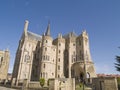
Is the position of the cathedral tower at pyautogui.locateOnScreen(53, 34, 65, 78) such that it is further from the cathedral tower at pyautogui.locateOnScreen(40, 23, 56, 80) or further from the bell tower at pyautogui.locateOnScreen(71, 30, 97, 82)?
the bell tower at pyautogui.locateOnScreen(71, 30, 97, 82)

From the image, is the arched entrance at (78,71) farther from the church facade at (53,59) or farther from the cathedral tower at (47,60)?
the cathedral tower at (47,60)

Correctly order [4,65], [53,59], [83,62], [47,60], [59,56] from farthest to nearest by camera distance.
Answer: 1. [4,65]
2. [59,56]
3. [53,59]
4. [47,60]
5. [83,62]

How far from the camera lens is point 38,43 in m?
53.5

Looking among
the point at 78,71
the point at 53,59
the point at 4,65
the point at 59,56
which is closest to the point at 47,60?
the point at 53,59

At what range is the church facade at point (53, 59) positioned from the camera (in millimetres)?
44750

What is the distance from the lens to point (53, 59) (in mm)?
49938

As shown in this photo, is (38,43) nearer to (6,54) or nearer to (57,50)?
(57,50)

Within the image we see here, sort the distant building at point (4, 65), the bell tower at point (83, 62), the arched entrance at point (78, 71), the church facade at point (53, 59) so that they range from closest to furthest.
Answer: the bell tower at point (83, 62)
the arched entrance at point (78, 71)
the church facade at point (53, 59)
the distant building at point (4, 65)

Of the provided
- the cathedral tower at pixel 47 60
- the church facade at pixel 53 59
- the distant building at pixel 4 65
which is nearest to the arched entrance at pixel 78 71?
the church facade at pixel 53 59

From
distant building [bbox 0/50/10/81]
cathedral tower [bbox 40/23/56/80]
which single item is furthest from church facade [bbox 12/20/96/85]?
distant building [bbox 0/50/10/81]

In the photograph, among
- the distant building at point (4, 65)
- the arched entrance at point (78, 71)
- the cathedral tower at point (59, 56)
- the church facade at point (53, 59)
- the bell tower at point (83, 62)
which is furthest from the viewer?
the distant building at point (4, 65)

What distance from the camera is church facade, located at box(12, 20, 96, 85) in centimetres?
4475

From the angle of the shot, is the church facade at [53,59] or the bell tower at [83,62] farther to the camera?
the church facade at [53,59]

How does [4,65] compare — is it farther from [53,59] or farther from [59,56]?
[59,56]
